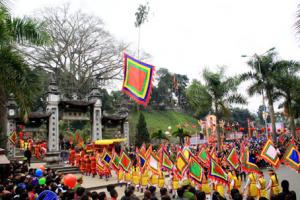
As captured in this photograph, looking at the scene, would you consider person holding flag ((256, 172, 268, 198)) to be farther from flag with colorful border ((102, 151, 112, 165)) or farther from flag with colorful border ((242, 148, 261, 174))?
flag with colorful border ((102, 151, 112, 165))

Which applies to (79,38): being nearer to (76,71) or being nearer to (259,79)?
(76,71)

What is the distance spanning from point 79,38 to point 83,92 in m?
5.90

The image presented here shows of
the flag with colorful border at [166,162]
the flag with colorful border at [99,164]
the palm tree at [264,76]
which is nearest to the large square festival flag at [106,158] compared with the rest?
the flag with colorful border at [99,164]

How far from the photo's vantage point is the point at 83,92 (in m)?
30.8

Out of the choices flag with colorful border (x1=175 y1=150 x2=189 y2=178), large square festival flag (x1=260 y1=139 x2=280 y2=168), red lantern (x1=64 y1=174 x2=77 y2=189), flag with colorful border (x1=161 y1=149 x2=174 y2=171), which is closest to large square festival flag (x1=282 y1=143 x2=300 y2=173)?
large square festival flag (x1=260 y1=139 x2=280 y2=168)

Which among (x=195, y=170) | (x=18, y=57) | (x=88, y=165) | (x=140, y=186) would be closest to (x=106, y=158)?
(x=88, y=165)

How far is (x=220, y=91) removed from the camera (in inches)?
753

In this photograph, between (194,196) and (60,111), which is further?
(60,111)

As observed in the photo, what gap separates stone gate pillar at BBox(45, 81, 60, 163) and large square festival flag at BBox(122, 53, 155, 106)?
9958 mm

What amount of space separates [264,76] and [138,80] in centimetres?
1470

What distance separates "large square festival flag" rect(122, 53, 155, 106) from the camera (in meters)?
9.02

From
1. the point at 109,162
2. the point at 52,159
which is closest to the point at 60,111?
the point at 52,159

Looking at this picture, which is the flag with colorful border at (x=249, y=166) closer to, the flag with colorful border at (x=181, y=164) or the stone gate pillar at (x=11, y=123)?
the flag with colorful border at (x=181, y=164)

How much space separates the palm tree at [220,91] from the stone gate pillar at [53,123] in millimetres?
10339
